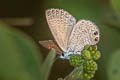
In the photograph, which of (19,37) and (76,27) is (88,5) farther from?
(19,37)

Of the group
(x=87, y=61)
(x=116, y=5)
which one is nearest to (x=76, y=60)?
(x=87, y=61)

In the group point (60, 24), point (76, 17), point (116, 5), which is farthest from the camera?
point (76, 17)

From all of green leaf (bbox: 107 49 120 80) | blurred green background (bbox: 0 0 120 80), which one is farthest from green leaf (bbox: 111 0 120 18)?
green leaf (bbox: 107 49 120 80)

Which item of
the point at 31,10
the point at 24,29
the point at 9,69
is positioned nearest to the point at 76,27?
the point at 9,69

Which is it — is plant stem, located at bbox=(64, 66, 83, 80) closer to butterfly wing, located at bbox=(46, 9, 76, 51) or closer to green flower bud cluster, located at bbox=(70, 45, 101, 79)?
green flower bud cluster, located at bbox=(70, 45, 101, 79)

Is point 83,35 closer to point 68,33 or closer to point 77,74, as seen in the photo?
point 68,33

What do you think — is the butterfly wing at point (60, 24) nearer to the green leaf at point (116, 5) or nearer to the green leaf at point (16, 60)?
the green leaf at point (16, 60)
